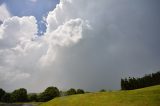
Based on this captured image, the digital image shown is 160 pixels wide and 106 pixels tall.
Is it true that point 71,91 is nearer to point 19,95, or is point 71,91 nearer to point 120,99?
point 19,95

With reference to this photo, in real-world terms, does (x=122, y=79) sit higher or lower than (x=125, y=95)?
higher

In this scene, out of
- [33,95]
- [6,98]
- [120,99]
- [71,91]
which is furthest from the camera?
[6,98]

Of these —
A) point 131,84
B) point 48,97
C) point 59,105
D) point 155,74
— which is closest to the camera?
point 59,105

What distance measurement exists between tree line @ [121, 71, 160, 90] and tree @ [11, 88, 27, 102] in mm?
85011

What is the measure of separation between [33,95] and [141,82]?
8344 cm

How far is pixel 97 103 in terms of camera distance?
68.1 m

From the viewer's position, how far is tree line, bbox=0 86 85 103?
16625 cm

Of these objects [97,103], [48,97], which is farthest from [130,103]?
[48,97]

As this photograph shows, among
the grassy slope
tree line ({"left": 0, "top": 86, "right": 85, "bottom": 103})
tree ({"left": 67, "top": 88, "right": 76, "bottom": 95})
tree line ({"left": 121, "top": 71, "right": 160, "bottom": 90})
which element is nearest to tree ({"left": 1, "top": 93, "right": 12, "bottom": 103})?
tree line ({"left": 0, "top": 86, "right": 85, "bottom": 103})

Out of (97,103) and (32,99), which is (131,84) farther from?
(32,99)

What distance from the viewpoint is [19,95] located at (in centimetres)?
18200

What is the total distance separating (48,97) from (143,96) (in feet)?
359

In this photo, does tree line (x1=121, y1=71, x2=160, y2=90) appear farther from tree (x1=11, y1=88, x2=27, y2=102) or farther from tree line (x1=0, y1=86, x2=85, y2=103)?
tree (x1=11, y1=88, x2=27, y2=102)

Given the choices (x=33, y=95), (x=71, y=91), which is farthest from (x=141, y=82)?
(x=33, y=95)
